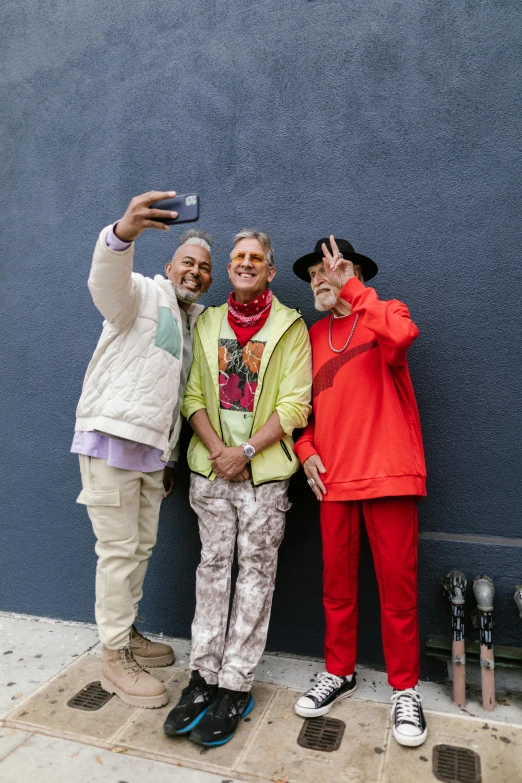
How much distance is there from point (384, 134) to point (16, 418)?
2684 millimetres

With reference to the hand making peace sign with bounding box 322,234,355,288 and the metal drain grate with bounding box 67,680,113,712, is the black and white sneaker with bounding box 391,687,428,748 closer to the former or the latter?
the metal drain grate with bounding box 67,680,113,712

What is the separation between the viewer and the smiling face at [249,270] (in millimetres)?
2699

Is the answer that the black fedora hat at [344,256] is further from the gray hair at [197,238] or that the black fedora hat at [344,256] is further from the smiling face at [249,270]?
the gray hair at [197,238]

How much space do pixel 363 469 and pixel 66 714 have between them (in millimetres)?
1674

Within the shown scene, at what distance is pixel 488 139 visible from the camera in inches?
110

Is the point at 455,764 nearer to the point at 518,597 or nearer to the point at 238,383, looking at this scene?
the point at 518,597

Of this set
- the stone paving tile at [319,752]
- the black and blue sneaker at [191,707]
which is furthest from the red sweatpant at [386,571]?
the black and blue sneaker at [191,707]

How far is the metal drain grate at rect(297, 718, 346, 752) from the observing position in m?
2.32

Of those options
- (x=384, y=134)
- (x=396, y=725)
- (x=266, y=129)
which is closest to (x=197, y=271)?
(x=266, y=129)

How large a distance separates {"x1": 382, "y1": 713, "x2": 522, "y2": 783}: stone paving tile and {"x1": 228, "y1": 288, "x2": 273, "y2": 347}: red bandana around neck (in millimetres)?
1801

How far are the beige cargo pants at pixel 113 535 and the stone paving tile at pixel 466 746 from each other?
1269mm

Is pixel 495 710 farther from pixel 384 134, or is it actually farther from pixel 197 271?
pixel 384 134

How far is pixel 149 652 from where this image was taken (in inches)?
118

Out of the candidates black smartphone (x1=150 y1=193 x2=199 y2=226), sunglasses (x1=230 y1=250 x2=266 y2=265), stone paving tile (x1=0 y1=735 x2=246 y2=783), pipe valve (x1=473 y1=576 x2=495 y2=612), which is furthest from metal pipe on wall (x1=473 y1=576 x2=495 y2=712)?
black smartphone (x1=150 y1=193 x2=199 y2=226)
